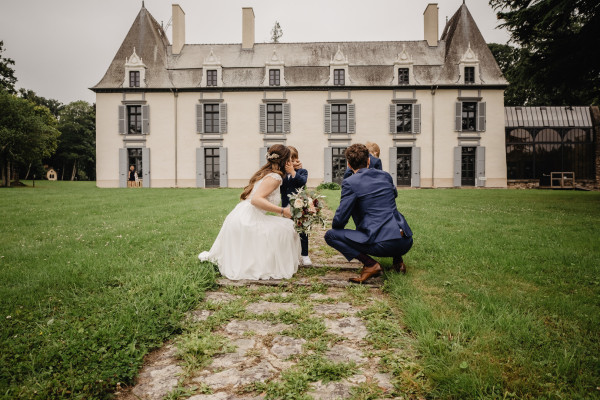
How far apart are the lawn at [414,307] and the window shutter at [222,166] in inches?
Answer: 710

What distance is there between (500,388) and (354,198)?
231 centimetres

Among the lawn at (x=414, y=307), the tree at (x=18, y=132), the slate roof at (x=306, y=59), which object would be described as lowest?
the lawn at (x=414, y=307)

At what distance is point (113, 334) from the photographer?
2.58 metres

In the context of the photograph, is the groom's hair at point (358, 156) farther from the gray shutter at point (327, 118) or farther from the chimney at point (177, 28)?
the chimney at point (177, 28)

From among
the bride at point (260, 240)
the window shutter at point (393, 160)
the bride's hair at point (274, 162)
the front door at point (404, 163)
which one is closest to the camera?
the bride at point (260, 240)

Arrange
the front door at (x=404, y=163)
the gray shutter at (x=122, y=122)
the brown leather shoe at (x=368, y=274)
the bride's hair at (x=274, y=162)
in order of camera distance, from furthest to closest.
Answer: the front door at (x=404, y=163) < the gray shutter at (x=122, y=122) < the bride's hair at (x=274, y=162) < the brown leather shoe at (x=368, y=274)

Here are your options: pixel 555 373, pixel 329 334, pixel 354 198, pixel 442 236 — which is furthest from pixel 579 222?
pixel 329 334

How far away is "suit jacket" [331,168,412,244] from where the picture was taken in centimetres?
386

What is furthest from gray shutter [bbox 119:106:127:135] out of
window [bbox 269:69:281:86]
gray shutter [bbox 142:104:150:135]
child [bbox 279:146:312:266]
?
child [bbox 279:146:312:266]

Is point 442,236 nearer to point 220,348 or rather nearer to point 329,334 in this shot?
point 329,334

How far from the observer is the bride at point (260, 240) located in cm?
418

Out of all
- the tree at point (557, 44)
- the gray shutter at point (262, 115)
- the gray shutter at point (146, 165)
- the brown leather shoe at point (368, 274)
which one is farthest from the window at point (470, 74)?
the brown leather shoe at point (368, 274)

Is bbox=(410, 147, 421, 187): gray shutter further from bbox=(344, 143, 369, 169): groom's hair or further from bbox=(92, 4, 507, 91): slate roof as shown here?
bbox=(344, 143, 369, 169): groom's hair

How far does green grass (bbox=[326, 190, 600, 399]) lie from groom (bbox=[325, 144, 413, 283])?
1.22 ft
